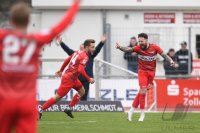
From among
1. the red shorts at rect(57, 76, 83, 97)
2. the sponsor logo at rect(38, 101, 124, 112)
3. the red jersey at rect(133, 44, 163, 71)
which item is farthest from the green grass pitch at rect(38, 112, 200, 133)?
the sponsor logo at rect(38, 101, 124, 112)

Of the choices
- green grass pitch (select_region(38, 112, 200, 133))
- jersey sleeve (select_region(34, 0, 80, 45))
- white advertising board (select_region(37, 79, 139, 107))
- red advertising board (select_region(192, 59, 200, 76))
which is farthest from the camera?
red advertising board (select_region(192, 59, 200, 76))

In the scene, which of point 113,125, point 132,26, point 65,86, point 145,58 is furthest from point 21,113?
point 132,26

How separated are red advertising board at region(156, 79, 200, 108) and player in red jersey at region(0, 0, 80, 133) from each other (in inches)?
683

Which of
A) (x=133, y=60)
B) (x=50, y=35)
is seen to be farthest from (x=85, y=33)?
(x=50, y=35)

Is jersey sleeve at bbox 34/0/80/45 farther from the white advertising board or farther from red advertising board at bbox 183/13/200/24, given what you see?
red advertising board at bbox 183/13/200/24

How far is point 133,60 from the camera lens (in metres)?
28.4

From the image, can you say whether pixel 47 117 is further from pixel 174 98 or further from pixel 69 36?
pixel 69 36

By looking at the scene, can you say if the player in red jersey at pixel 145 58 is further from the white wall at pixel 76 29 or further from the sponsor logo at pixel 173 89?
the white wall at pixel 76 29

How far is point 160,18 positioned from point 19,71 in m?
21.5

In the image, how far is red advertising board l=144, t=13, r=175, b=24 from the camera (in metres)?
29.4

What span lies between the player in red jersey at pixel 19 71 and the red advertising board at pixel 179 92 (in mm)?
17357

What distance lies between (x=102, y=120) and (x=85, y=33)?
11.9 metres

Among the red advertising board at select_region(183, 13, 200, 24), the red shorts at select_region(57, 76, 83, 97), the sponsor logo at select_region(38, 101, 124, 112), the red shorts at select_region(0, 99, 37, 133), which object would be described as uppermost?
the red advertising board at select_region(183, 13, 200, 24)

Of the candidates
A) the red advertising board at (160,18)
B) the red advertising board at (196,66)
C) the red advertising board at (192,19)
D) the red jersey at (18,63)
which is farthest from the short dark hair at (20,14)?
the red advertising board at (192,19)
